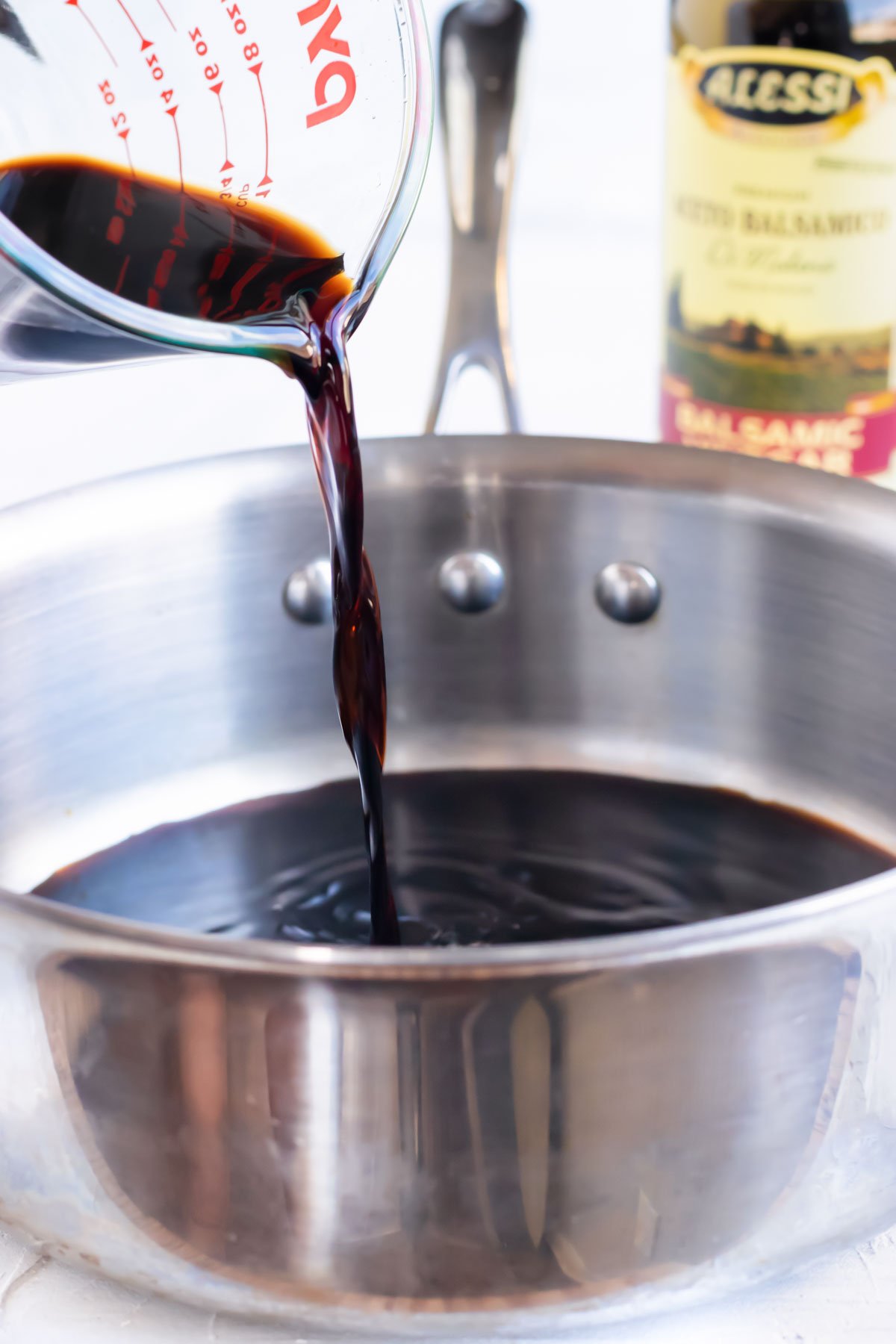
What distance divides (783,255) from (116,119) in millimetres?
321

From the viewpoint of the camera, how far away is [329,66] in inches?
19.3

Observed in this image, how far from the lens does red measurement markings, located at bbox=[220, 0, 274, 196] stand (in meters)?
0.47

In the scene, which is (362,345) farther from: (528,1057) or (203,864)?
(528,1057)

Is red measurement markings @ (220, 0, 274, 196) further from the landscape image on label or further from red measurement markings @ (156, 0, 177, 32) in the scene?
the landscape image on label

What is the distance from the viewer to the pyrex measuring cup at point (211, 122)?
1.38 ft

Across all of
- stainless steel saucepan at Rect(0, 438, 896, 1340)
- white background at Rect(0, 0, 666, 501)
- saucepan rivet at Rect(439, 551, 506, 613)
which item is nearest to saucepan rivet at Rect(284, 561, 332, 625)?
saucepan rivet at Rect(439, 551, 506, 613)

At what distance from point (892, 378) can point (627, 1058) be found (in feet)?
1.55

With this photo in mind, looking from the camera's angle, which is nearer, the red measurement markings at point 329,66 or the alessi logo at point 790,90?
the red measurement markings at point 329,66

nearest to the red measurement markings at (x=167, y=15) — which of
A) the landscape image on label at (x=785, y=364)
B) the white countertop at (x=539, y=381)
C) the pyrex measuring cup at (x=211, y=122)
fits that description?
the pyrex measuring cup at (x=211, y=122)

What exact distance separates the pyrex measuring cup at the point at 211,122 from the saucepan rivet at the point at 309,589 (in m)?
0.13

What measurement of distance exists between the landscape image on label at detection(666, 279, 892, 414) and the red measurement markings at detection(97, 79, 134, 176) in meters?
0.32

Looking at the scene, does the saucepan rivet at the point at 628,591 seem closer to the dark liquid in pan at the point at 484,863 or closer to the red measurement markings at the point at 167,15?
the dark liquid in pan at the point at 484,863

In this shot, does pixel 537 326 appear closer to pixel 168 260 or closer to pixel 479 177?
pixel 479 177

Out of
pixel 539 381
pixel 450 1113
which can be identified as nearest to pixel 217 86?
pixel 450 1113
